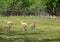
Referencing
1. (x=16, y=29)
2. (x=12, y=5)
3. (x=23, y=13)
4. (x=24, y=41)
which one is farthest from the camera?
(x=12, y=5)

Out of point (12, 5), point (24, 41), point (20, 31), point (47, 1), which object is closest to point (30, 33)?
point (20, 31)

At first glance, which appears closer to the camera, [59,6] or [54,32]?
[54,32]

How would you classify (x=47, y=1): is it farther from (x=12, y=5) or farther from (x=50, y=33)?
(x=12, y=5)

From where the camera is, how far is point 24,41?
20.5 m

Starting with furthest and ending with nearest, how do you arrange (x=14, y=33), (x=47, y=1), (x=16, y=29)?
(x=16, y=29)
(x=14, y=33)
(x=47, y=1)

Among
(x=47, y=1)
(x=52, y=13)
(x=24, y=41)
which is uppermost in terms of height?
(x=47, y=1)

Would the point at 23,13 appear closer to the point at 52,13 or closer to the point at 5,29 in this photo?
the point at 52,13

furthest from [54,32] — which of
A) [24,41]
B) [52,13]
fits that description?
[52,13]

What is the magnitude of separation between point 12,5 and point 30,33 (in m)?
24.4

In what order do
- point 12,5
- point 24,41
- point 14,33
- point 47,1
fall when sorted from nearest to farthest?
1. point 47,1
2. point 24,41
3. point 14,33
4. point 12,5

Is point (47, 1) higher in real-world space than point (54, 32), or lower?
higher

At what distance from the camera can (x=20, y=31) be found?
26516 millimetres

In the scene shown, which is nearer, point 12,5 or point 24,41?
point 24,41

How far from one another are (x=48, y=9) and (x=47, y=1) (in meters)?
32.9
